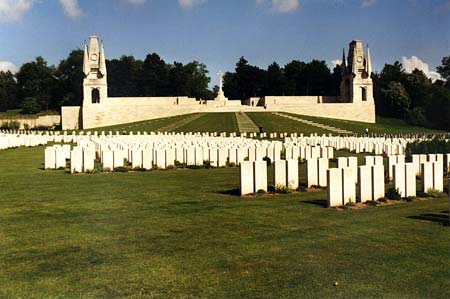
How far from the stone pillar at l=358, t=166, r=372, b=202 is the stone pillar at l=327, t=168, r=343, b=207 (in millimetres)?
439

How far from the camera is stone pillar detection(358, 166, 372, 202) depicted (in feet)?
29.9

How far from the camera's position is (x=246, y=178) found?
33.8 ft

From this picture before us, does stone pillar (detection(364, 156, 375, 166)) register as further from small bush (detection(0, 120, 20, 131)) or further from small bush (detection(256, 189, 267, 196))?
small bush (detection(0, 120, 20, 131))

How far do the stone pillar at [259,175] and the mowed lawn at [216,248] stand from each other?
24.1 inches

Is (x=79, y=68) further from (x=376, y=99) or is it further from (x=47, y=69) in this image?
(x=376, y=99)

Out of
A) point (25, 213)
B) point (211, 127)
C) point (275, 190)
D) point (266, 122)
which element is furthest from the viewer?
point (266, 122)

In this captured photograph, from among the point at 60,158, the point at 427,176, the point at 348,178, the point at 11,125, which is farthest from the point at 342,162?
the point at 11,125

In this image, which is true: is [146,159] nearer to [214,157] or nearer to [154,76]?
[214,157]

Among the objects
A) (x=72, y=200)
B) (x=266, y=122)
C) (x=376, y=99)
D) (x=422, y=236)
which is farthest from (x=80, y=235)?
(x=376, y=99)

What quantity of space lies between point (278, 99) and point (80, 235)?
64914 millimetres

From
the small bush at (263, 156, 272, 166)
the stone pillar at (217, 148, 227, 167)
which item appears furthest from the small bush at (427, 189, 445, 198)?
the stone pillar at (217, 148, 227, 167)

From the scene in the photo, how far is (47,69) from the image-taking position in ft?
249

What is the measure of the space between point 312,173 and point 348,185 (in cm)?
228

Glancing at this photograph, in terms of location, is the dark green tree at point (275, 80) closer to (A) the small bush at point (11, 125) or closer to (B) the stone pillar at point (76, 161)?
(A) the small bush at point (11, 125)
